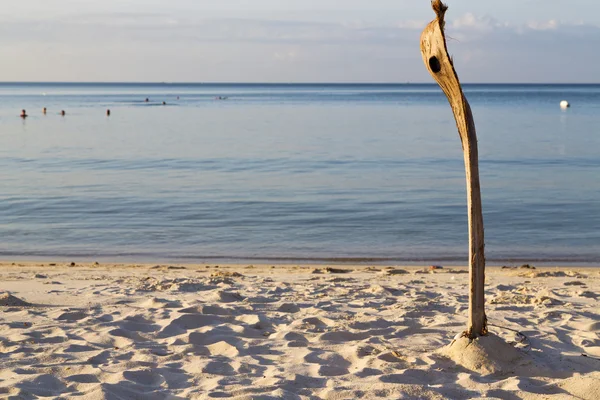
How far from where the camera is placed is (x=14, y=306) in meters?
7.60

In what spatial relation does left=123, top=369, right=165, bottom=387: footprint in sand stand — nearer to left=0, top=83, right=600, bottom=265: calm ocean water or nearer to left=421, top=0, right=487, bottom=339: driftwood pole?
left=421, top=0, right=487, bottom=339: driftwood pole

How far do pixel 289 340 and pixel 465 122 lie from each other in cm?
242

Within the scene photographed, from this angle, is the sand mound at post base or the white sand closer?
the white sand

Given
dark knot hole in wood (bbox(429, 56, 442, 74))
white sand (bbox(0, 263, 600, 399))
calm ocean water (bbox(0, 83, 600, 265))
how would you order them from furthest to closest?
calm ocean water (bbox(0, 83, 600, 265)) → dark knot hole in wood (bbox(429, 56, 442, 74)) → white sand (bbox(0, 263, 600, 399))

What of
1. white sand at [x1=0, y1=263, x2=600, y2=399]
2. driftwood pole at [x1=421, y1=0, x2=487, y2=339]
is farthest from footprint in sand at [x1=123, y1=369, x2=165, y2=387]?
driftwood pole at [x1=421, y1=0, x2=487, y2=339]

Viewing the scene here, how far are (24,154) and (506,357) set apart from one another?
28.0m

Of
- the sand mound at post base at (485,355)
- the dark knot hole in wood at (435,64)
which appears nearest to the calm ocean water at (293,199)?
the sand mound at post base at (485,355)

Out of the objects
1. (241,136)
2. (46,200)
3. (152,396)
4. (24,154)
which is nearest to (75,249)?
(46,200)

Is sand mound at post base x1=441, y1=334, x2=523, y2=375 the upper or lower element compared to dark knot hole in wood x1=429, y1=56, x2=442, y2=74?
lower

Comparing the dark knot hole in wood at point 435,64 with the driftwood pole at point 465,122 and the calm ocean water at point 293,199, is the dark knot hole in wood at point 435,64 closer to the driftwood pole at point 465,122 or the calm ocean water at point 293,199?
the driftwood pole at point 465,122

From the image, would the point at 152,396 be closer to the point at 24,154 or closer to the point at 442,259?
the point at 442,259

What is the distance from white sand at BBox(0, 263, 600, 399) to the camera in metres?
5.27

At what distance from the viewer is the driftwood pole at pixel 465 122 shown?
17.6 feet

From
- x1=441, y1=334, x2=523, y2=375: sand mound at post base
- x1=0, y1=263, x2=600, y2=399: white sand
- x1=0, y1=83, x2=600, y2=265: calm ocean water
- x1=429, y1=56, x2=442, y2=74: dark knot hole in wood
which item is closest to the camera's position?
x1=0, y1=263, x2=600, y2=399: white sand
